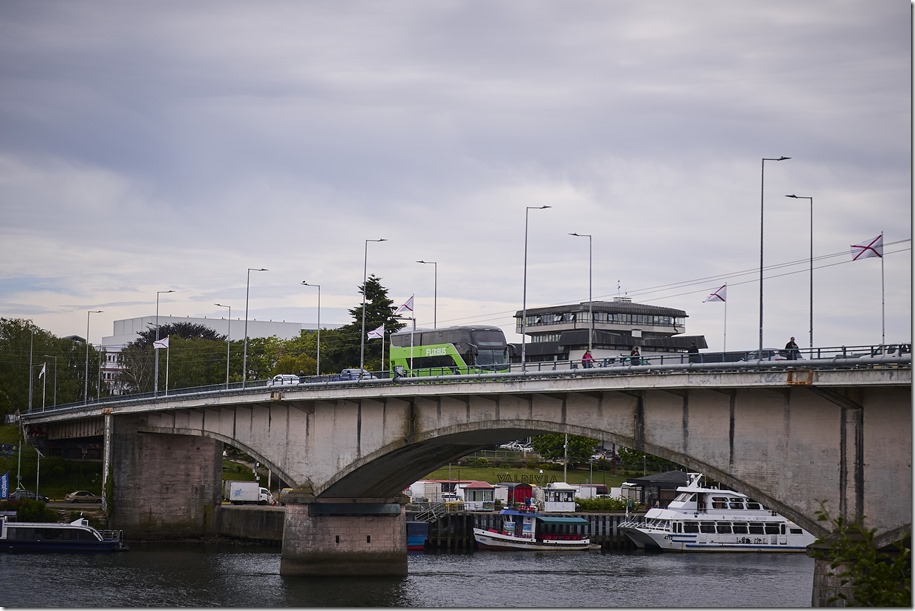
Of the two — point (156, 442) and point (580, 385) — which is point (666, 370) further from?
point (156, 442)

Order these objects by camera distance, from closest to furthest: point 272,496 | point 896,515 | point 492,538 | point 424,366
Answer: point 896,515, point 424,366, point 492,538, point 272,496

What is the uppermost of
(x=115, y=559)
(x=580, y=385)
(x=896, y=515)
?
(x=580, y=385)

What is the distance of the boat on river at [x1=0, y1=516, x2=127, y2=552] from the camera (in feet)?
308

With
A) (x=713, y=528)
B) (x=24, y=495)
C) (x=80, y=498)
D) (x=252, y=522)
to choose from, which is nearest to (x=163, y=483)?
(x=252, y=522)

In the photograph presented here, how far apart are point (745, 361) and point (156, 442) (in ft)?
230

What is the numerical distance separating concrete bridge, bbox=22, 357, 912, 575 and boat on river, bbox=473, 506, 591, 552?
24.2 metres

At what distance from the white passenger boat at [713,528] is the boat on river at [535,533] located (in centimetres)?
465

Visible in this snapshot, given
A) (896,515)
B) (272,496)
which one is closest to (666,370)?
(896,515)

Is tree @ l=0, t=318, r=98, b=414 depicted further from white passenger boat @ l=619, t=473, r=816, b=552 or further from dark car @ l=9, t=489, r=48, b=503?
A: white passenger boat @ l=619, t=473, r=816, b=552

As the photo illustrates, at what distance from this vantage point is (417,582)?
78.4 m

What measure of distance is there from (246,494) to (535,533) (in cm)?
2652

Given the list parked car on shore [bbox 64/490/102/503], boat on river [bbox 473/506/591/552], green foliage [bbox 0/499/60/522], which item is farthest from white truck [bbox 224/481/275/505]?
boat on river [bbox 473/506/591/552]

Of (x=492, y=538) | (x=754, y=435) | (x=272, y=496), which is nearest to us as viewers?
(x=754, y=435)

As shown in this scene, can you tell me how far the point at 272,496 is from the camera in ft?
403
